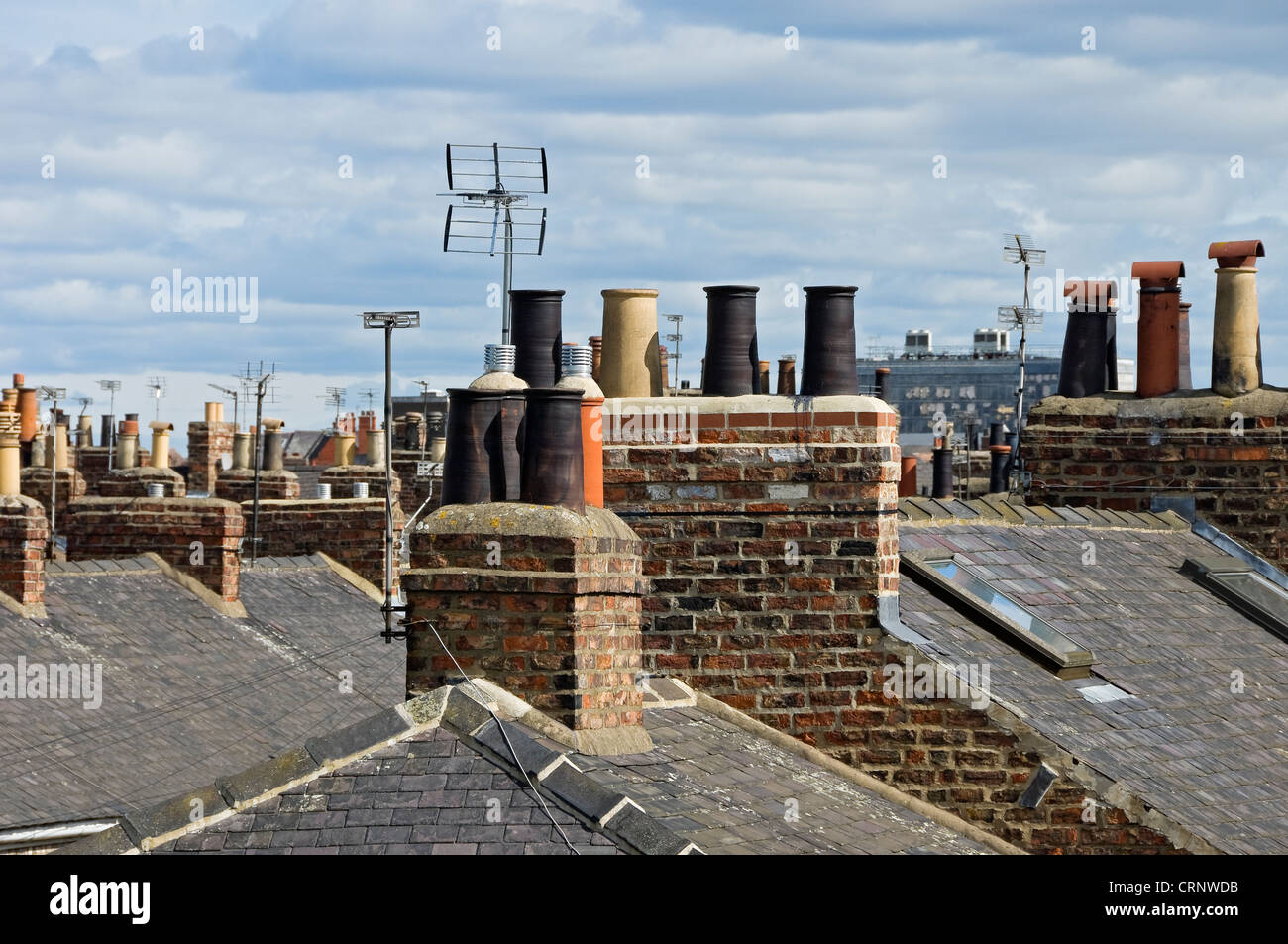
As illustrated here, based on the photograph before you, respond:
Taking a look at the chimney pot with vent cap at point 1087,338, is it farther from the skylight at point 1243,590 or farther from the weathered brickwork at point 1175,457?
the skylight at point 1243,590

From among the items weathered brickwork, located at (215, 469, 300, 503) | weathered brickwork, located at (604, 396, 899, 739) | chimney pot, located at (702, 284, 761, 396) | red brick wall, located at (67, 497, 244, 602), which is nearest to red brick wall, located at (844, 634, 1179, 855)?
weathered brickwork, located at (604, 396, 899, 739)

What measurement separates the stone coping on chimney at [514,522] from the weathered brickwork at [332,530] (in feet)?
75.3

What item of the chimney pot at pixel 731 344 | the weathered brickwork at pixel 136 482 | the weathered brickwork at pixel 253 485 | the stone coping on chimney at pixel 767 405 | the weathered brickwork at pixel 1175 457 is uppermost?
the chimney pot at pixel 731 344

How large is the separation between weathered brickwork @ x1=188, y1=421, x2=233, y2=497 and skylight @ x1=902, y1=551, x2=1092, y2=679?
171ft

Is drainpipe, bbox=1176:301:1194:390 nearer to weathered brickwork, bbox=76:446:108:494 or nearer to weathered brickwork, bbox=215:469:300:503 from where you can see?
weathered brickwork, bbox=215:469:300:503

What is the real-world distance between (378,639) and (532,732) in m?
20.9

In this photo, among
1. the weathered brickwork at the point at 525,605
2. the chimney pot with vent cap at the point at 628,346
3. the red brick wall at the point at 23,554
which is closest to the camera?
the weathered brickwork at the point at 525,605

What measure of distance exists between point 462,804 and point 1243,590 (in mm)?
11158

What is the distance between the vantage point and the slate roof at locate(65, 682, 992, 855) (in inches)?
400

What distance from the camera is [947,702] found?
13352mm

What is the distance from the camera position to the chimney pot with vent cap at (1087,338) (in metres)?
22.4

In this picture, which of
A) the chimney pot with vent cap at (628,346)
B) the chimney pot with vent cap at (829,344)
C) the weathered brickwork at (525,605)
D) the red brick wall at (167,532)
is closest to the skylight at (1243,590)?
the chimney pot with vent cap at (829,344)

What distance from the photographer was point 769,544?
541 inches
